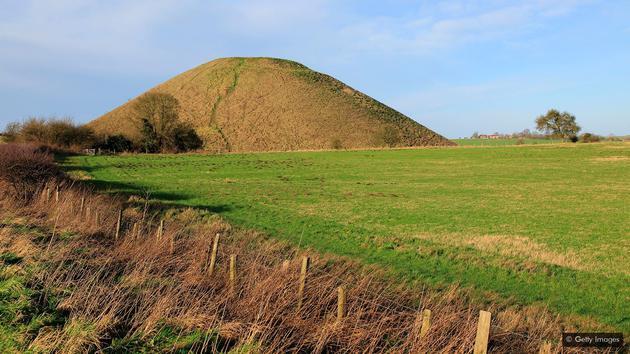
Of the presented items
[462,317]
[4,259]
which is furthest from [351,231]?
[4,259]

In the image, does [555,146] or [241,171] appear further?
[555,146]

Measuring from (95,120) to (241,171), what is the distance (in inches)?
2996

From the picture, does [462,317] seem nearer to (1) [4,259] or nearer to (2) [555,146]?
(1) [4,259]

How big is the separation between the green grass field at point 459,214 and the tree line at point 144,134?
Answer: 32.8 metres

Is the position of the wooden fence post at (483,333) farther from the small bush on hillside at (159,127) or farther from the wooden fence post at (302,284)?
the small bush on hillside at (159,127)

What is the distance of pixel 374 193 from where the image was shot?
33250 millimetres

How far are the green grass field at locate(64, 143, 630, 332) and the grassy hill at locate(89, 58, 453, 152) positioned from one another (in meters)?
41.2

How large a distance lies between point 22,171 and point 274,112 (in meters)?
89.0

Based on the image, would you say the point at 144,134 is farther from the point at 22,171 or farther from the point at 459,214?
the point at 459,214

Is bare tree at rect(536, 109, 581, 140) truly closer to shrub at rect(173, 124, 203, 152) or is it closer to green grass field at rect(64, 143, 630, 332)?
green grass field at rect(64, 143, 630, 332)

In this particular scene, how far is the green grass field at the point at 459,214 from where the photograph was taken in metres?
12.9

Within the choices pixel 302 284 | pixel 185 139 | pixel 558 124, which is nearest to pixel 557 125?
pixel 558 124

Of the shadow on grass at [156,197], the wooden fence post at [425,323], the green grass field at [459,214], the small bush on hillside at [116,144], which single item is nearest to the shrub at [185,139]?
the small bush on hillside at [116,144]

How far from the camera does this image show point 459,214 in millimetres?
23844
